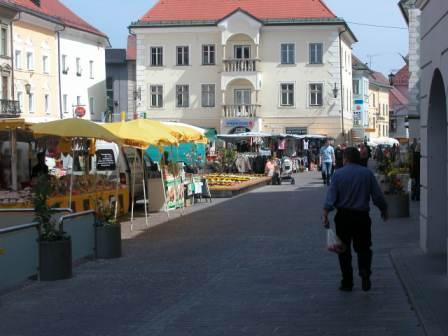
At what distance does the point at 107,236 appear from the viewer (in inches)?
559

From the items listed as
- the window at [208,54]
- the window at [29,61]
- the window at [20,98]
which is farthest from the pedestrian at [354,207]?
the window at [208,54]

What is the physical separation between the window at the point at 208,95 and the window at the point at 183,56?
87.4 inches

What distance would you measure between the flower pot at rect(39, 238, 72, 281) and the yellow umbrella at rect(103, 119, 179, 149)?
21.9ft

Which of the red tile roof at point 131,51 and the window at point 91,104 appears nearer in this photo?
the window at point 91,104

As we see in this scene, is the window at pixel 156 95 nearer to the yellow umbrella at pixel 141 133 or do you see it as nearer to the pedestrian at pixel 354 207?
the yellow umbrella at pixel 141 133

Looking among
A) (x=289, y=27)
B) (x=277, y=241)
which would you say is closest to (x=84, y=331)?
(x=277, y=241)

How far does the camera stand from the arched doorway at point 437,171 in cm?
1334

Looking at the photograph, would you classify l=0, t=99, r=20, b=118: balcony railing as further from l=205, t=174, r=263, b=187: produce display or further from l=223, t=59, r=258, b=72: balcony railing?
l=205, t=174, r=263, b=187: produce display

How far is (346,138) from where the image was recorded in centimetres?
6731

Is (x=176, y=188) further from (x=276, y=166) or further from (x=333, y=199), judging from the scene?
(x=276, y=166)

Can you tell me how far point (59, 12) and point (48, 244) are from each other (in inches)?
2140

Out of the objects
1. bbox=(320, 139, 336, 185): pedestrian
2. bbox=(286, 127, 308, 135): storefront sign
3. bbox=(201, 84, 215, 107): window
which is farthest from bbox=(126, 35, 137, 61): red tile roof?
bbox=(320, 139, 336, 185): pedestrian

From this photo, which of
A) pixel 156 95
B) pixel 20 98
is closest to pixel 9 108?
pixel 20 98

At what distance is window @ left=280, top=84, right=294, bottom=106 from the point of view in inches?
2569
